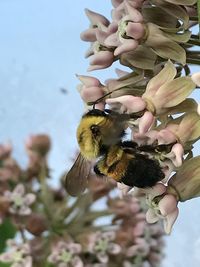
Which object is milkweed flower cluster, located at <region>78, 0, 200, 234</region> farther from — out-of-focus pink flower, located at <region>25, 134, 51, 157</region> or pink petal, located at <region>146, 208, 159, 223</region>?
out-of-focus pink flower, located at <region>25, 134, 51, 157</region>

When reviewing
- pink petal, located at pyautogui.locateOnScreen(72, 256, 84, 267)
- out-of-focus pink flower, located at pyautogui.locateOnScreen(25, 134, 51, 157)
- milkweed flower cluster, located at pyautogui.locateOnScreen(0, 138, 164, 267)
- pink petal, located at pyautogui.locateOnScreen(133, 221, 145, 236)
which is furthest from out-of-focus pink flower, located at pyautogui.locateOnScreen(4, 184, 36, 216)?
pink petal, located at pyautogui.locateOnScreen(133, 221, 145, 236)

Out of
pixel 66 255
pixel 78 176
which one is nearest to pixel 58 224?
pixel 66 255

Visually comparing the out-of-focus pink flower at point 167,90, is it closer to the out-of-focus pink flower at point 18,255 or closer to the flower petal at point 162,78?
the flower petal at point 162,78

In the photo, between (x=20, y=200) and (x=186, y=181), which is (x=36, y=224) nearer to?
(x=20, y=200)

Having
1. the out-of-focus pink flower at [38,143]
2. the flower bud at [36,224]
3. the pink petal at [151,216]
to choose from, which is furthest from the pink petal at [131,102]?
the out-of-focus pink flower at [38,143]

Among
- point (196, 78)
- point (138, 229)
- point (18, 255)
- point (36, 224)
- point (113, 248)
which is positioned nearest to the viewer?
point (196, 78)

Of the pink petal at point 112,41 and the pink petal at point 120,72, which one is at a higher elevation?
the pink petal at point 112,41

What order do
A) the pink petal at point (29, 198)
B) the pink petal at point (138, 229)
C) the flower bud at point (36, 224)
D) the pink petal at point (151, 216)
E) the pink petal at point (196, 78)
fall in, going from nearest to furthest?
1. the pink petal at point (196, 78)
2. the pink petal at point (151, 216)
3. the flower bud at point (36, 224)
4. the pink petal at point (29, 198)
5. the pink petal at point (138, 229)
